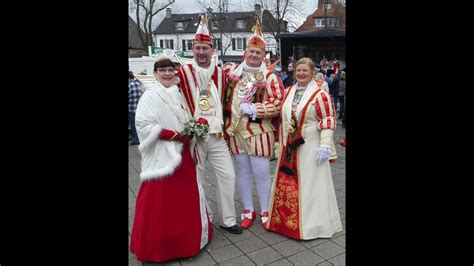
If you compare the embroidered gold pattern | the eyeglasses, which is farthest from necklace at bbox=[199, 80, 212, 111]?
the embroidered gold pattern

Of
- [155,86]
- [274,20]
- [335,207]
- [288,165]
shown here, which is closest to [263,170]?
[288,165]

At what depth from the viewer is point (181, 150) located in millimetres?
3178

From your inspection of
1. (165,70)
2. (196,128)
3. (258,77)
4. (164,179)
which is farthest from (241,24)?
(164,179)

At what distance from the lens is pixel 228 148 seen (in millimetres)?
3861

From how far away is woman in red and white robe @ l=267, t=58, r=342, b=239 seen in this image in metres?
3.48

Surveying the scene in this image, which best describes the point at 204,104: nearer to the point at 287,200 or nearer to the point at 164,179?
the point at 164,179

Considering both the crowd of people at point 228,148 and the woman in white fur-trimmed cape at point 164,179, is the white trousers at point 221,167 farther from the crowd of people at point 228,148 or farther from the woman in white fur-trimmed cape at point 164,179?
the woman in white fur-trimmed cape at point 164,179

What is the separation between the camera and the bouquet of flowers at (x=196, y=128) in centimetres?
319

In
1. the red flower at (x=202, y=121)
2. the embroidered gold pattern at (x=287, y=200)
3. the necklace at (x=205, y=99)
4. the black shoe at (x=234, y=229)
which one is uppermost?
the necklace at (x=205, y=99)

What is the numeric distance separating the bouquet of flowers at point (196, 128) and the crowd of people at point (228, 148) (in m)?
0.01

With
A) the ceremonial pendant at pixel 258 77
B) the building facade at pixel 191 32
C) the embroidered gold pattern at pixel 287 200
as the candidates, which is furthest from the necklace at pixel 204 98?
the building facade at pixel 191 32
